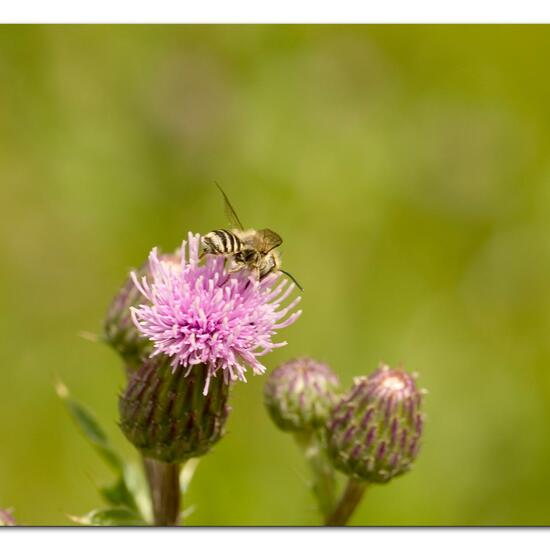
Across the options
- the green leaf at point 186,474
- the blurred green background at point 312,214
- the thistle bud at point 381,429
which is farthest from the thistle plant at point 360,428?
the blurred green background at point 312,214

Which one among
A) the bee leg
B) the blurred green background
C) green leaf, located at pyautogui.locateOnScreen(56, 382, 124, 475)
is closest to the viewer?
the bee leg

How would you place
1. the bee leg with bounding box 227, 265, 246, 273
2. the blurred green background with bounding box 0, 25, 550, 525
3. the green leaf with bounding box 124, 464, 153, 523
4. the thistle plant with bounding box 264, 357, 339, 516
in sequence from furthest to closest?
1. the blurred green background with bounding box 0, 25, 550, 525
2. the thistle plant with bounding box 264, 357, 339, 516
3. the green leaf with bounding box 124, 464, 153, 523
4. the bee leg with bounding box 227, 265, 246, 273

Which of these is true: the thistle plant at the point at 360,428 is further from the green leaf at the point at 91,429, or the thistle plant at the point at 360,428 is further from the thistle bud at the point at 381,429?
the green leaf at the point at 91,429

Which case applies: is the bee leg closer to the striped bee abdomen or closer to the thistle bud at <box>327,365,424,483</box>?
the striped bee abdomen
